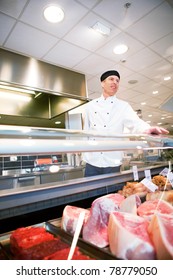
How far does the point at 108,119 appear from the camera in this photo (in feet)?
6.23

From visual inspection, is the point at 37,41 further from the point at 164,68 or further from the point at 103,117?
the point at 164,68

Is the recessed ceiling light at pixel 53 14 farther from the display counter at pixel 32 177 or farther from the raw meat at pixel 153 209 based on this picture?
the display counter at pixel 32 177

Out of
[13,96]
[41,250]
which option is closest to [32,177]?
[13,96]

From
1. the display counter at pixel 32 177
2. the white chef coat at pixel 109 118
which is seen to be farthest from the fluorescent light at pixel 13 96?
the white chef coat at pixel 109 118

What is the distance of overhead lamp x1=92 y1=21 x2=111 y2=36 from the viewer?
2285 millimetres

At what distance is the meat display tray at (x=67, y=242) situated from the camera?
23.4 inches

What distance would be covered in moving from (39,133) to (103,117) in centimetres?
133

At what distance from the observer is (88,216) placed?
80cm

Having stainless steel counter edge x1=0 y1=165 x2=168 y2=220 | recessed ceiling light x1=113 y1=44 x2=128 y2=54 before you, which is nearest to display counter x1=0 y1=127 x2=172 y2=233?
stainless steel counter edge x1=0 y1=165 x2=168 y2=220

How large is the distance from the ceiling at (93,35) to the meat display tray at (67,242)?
1.65 meters

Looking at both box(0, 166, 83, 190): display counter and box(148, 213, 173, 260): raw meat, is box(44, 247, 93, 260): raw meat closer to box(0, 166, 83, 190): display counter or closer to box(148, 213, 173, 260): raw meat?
box(148, 213, 173, 260): raw meat

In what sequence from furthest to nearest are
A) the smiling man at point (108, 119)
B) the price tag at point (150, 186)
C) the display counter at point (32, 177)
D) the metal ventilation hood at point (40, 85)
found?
the display counter at point (32, 177)
the metal ventilation hood at point (40, 85)
the smiling man at point (108, 119)
the price tag at point (150, 186)

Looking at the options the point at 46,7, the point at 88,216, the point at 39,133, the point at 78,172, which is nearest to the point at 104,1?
the point at 46,7

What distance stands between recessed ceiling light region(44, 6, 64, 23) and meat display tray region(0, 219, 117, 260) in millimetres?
2136
